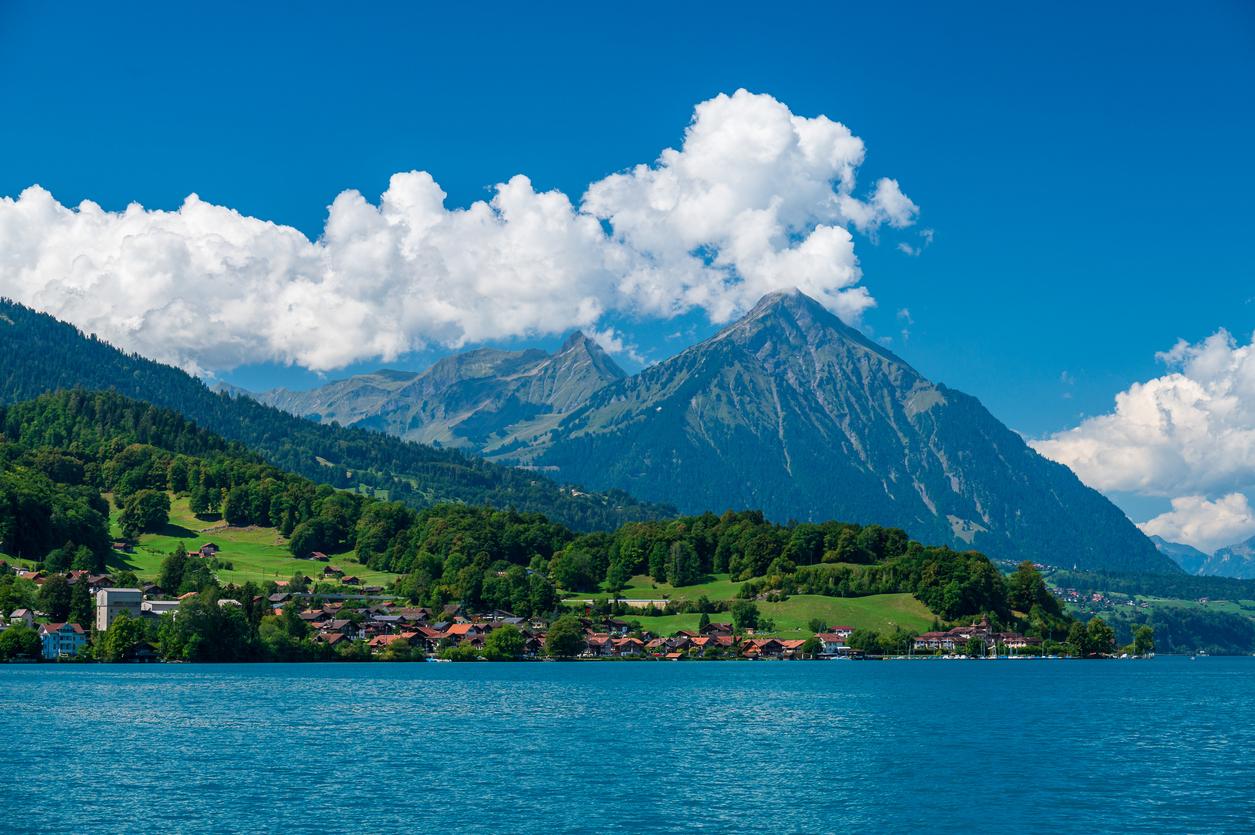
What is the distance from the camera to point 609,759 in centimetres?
7038

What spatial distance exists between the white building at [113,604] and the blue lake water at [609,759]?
4896 centimetres

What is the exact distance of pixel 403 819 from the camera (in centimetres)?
5150

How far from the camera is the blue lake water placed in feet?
172

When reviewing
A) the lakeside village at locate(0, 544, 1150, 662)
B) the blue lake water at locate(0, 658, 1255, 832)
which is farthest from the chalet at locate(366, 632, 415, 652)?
the blue lake water at locate(0, 658, 1255, 832)

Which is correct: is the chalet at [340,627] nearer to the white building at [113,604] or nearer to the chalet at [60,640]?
the white building at [113,604]

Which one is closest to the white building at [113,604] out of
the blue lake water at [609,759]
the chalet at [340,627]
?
the chalet at [340,627]

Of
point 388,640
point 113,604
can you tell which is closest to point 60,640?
point 113,604

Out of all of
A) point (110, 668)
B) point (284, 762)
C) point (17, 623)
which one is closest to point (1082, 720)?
point (284, 762)

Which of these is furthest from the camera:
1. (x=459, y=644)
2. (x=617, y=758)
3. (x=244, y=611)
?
(x=459, y=644)

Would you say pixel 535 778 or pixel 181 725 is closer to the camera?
pixel 535 778

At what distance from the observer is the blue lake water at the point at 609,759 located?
2060 inches

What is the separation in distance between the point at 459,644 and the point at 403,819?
143 meters

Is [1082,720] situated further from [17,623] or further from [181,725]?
[17,623]

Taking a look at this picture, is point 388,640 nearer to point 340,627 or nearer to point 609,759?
point 340,627
